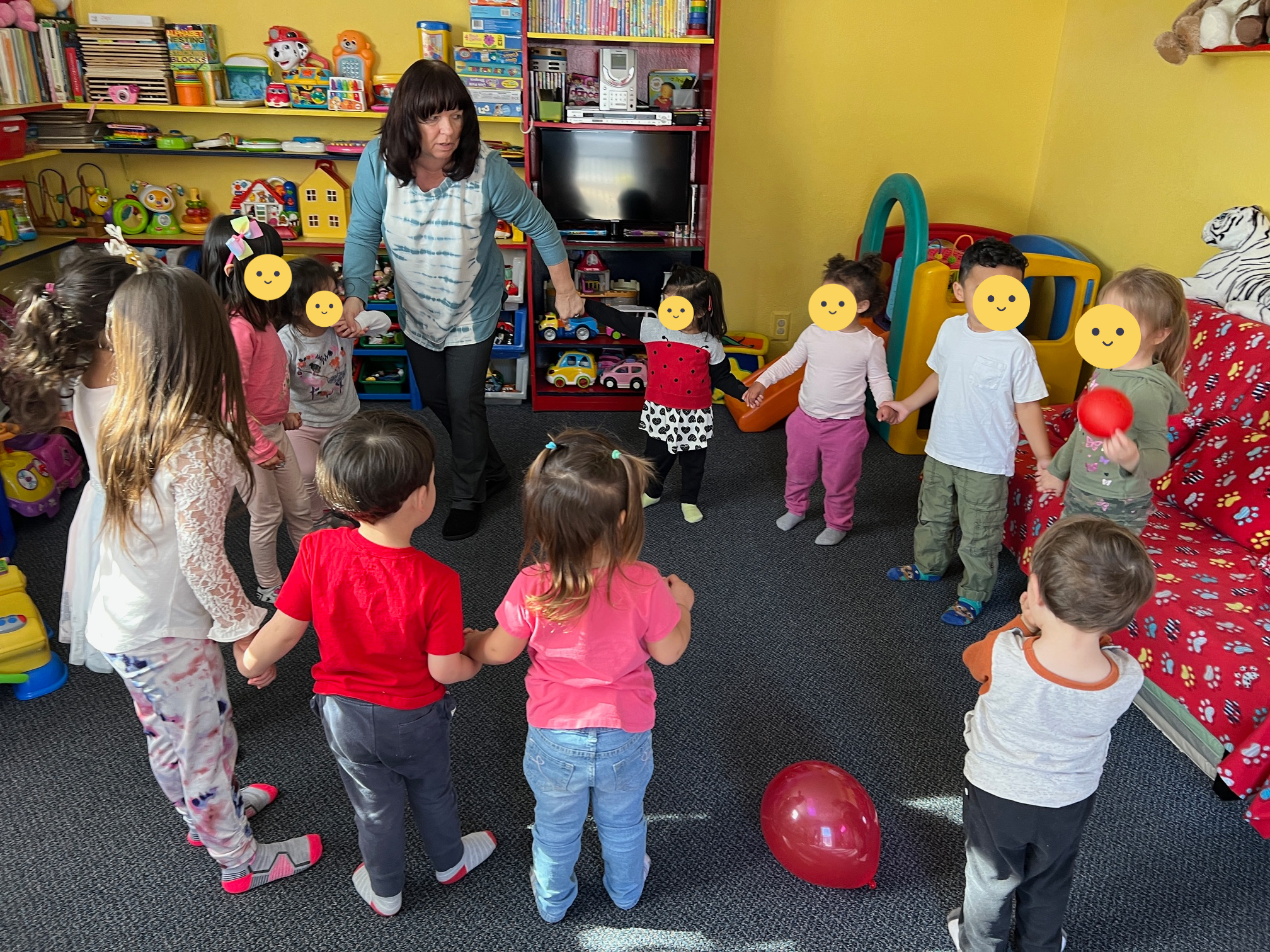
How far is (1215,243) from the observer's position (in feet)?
9.98

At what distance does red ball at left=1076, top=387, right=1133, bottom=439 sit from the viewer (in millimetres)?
1973

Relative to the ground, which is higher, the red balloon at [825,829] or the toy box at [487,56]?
the toy box at [487,56]

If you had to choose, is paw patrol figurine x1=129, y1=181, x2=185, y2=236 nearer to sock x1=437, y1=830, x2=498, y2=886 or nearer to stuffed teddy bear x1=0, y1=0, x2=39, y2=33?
stuffed teddy bear x1=0, y1=0, x2=39, y2=33

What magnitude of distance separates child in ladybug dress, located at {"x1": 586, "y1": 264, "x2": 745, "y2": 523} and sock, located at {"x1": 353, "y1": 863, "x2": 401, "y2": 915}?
5.41 feet

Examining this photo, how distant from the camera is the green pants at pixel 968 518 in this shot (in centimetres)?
272

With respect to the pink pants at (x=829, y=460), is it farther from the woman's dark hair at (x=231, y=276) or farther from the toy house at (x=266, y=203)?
the toy house at (x=266, y=203)

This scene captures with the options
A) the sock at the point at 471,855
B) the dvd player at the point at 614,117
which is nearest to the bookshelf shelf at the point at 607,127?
the dvd player at the point at 614,117

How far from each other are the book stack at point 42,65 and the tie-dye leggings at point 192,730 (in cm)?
321

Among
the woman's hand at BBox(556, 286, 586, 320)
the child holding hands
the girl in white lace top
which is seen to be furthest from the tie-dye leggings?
the woman's hand at BBox(556, 286, 586, 320)

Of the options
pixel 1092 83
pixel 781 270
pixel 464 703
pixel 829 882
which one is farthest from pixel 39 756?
pixel 1092 83

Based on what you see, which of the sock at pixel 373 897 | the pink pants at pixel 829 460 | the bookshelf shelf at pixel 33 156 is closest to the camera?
the sock at pixel 373 897

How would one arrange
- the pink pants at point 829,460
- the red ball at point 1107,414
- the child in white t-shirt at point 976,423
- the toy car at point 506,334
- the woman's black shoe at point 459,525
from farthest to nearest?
the toy car at point 506,334, the woman's black shoe at point 459,525, the pink pants at point 829,460, the child in white t-shirt at point 976,423, the red ball at point 1107,414

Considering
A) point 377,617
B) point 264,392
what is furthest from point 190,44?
point 377,617

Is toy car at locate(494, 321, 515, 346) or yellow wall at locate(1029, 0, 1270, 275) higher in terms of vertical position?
yellow wall at locate(1029, 0, 1270, 275)
